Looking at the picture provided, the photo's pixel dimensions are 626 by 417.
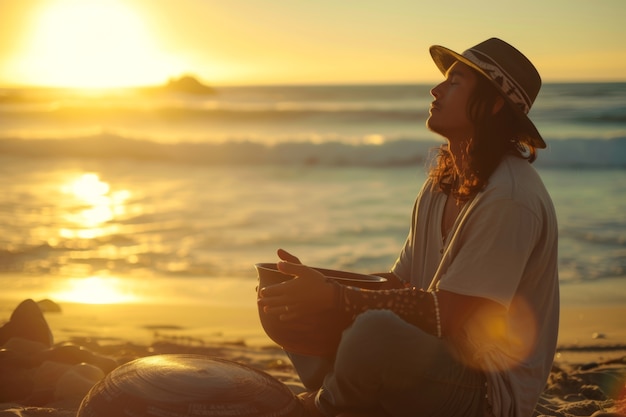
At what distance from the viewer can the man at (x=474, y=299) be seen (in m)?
2.73

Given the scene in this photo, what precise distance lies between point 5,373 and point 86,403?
4.53ft

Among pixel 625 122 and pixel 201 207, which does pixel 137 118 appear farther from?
pixel 201 207

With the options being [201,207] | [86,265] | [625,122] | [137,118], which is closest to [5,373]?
[86,265]

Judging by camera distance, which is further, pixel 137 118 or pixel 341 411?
pixel 137 118

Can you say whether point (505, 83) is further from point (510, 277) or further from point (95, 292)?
point (95, 292)

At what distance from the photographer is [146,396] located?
2.82 meters

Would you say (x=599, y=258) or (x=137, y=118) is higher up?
(x=137, y=118)

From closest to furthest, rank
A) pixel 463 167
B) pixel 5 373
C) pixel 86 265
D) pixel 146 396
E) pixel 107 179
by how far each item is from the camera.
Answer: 1. pixel 146 396
2. pixel 463 167
3. pixel 5 373
4. pixel 86 265
5. pixel 107 179

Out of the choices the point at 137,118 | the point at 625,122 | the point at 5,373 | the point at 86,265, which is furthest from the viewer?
the point at 137,118

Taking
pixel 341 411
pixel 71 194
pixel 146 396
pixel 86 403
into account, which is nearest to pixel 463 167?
pixel 341 411

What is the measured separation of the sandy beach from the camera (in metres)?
4.16

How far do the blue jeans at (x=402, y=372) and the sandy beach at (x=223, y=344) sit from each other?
4.50 ft

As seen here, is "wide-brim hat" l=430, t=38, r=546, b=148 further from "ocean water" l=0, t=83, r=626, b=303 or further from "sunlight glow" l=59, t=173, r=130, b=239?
"sunlight glow" l=59, t=173, r=130, b=239

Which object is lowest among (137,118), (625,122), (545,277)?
(545,277)
